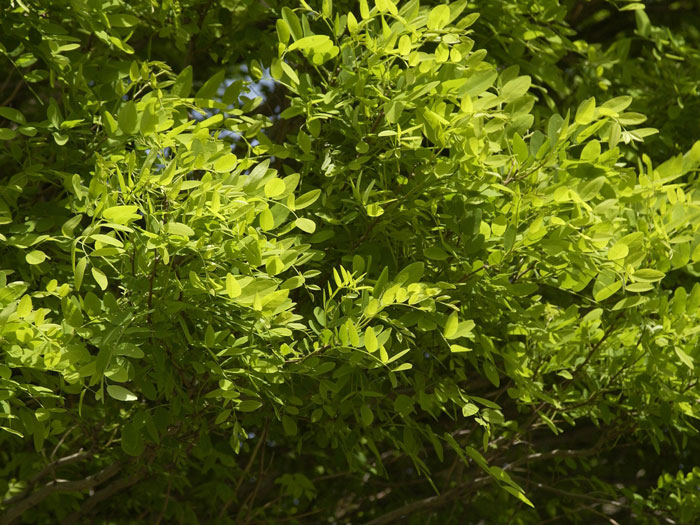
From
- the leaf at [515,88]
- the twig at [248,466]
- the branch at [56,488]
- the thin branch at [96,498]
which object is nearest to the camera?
the leaf at [515,88]

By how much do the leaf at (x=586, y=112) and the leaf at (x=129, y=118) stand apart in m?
1.04

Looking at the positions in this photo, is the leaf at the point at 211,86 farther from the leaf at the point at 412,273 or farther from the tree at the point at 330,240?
the leaf at the point at 412,273

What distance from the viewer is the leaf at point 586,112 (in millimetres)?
1841

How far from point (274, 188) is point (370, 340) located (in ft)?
1.31

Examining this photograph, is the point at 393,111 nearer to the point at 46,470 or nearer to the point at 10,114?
the point at 10,114

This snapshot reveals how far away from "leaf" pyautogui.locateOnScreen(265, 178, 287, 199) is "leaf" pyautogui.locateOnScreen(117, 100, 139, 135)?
1.18 feet

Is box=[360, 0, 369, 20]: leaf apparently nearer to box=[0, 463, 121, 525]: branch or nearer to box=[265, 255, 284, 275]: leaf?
box=[265, 255, 284, 275]: leaf

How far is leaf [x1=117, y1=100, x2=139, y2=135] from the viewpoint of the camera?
1.81 metres

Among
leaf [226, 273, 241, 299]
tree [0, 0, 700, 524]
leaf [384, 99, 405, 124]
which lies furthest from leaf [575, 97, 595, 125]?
leaf [226, 273, 241, 299]

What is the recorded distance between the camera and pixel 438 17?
190cm

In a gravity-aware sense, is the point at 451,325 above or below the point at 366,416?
above

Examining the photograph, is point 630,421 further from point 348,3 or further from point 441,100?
point 348,3

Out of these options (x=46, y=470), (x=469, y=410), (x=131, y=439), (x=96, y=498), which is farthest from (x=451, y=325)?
(x=96, y=498)

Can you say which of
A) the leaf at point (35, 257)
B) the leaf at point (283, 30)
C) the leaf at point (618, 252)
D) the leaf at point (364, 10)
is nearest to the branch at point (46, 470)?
the leaf at point (35, 257)
